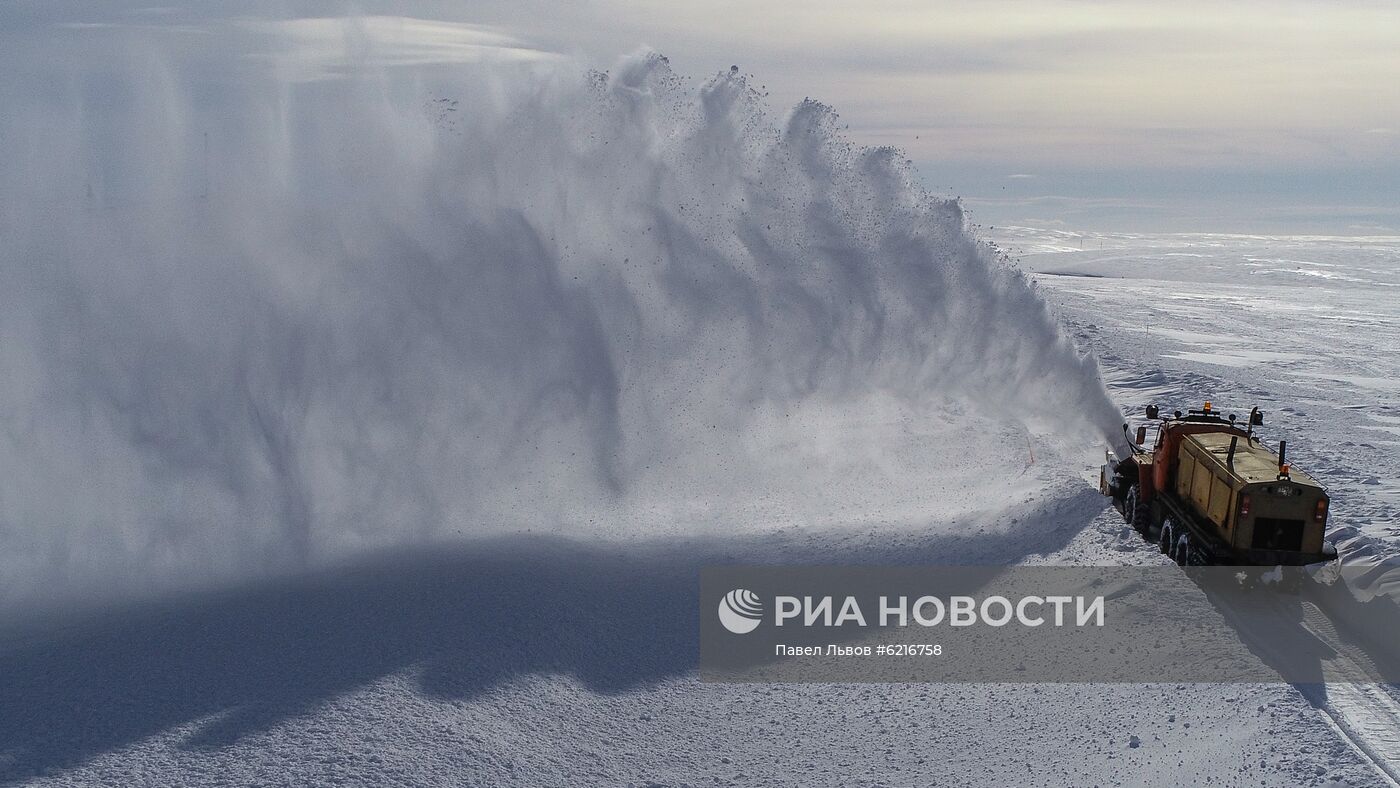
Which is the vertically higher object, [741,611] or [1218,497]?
[1218,497]

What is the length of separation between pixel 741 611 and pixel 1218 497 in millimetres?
6912

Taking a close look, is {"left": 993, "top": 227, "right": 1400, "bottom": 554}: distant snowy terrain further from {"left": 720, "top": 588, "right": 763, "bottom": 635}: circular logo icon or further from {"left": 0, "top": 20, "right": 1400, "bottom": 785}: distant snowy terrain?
{"left": 720, "top": 588, "right": 763, "bottom": 635}: circular logo icon

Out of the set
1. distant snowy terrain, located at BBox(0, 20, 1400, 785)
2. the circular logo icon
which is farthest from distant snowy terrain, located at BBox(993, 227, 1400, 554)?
the circular logo icon

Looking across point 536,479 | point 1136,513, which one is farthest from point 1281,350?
point 536,479

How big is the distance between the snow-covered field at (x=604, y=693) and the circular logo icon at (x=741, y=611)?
463mm

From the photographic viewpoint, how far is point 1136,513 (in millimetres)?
16234

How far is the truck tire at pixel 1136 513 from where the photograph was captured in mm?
16078

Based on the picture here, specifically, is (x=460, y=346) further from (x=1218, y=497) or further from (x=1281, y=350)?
(x=1281, y=350)

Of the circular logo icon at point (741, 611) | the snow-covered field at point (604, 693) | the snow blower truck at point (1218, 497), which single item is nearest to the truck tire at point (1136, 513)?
the snow blower truck at point (1218, 497)

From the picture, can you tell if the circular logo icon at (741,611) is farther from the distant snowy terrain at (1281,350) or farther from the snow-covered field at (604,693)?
the distant snowy terrain at (1281,350)

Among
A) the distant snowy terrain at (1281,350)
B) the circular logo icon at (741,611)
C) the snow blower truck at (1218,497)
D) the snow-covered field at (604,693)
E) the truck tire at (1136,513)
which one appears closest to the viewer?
the snow-covered field at (604,693)

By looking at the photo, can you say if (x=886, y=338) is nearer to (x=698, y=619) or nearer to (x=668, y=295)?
(x=668, y=295)

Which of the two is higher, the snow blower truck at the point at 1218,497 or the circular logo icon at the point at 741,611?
the snow blower truck at the point at 1218,497

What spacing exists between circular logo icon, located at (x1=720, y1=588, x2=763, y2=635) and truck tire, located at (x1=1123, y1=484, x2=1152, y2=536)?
6742 mm
